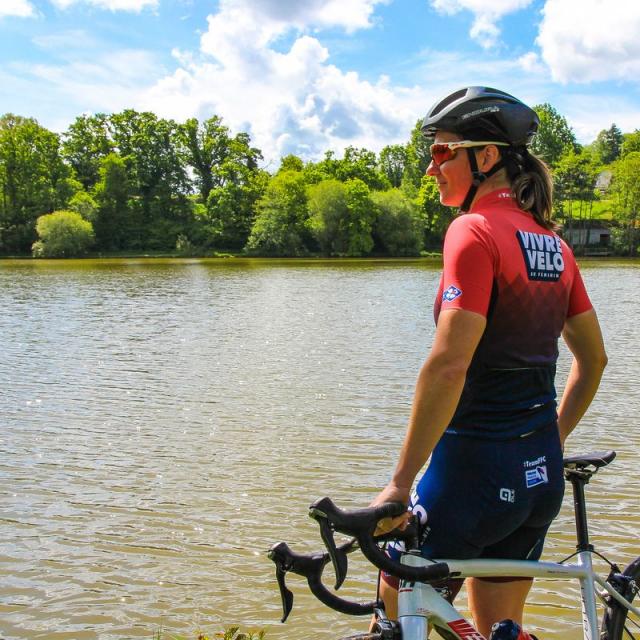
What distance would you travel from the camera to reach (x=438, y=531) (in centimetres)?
237

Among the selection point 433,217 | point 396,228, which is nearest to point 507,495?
point 396,228

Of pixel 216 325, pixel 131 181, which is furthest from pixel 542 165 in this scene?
pixel 131 181

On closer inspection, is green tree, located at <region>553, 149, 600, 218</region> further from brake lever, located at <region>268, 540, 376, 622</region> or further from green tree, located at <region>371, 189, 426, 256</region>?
brake lever, located at <region>268, 540, 376, 622</region>

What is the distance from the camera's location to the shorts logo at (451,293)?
2.22 m

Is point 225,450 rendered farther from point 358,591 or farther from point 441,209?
point 441,209

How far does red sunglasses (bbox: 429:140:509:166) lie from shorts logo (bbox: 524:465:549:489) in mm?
1147

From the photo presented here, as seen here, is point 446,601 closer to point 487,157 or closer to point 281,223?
point 487,157

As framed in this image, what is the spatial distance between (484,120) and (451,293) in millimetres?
703

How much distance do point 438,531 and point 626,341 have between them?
1774 centimetres

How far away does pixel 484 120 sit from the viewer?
2.51m

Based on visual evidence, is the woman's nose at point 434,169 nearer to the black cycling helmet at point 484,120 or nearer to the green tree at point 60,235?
the black cycling helmet at point 484,120

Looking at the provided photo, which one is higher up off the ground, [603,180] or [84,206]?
[603,180]

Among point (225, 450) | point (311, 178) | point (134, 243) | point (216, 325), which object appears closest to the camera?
point (225, 450)

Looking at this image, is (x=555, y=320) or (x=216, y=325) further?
(x=216, y=325)
